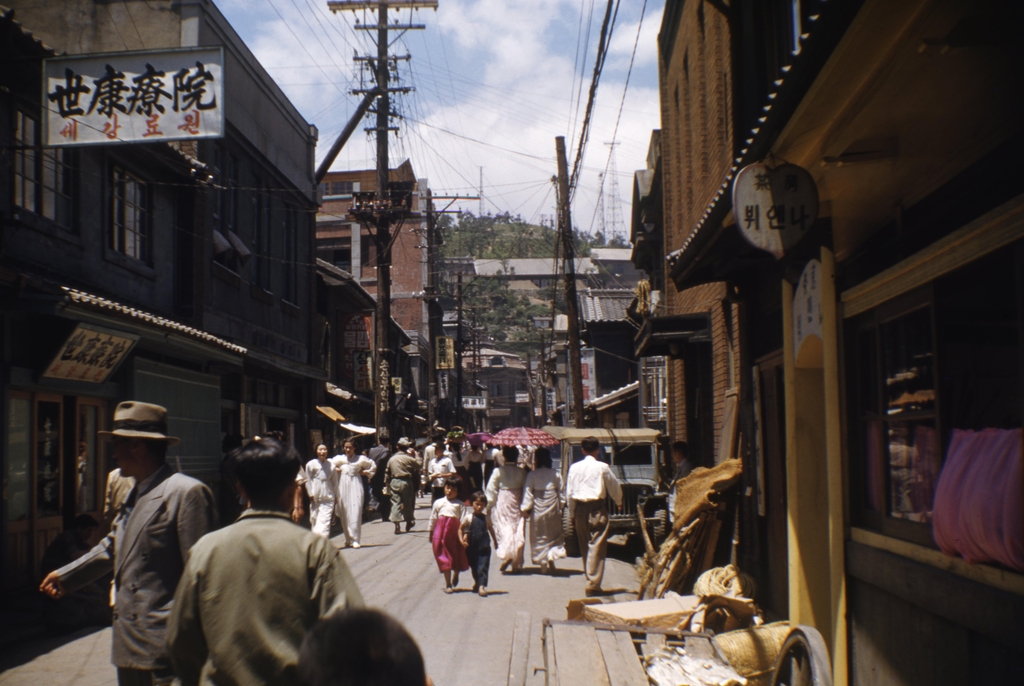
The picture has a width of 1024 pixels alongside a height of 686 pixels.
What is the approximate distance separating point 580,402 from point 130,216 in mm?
11238

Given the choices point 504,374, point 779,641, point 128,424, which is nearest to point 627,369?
point 779,641

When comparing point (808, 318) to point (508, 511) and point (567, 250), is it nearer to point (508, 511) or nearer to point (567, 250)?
point (508, 511)

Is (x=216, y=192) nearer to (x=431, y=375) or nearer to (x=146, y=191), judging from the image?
(x=146, y=191)

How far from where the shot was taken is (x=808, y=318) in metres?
7.14

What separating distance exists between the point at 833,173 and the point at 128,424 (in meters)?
4.33

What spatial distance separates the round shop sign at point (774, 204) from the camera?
592cm

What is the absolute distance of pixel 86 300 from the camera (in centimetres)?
1086

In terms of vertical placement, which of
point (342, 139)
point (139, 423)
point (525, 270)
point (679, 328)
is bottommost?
point (139, 423)

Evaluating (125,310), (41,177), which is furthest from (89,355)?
(41,177)

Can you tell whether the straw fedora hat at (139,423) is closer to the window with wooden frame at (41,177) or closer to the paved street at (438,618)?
the paved street at (438,618)

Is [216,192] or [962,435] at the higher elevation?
[216,192]

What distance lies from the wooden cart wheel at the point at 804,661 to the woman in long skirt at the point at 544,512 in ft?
28.7

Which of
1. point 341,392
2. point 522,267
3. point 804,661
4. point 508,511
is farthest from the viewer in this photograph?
point 522,267

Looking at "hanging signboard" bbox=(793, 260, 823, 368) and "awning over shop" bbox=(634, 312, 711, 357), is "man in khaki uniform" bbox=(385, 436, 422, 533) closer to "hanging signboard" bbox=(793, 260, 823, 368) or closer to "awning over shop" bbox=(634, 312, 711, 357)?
"awning over shop" bbox=(634, 312, 711, 357)
